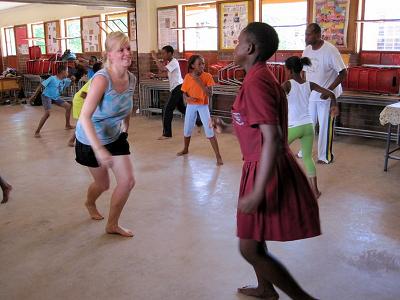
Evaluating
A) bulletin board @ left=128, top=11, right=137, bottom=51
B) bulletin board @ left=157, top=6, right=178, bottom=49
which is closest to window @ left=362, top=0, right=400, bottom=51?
bulletin board @ left=157, top=6, right=178, bottom=49

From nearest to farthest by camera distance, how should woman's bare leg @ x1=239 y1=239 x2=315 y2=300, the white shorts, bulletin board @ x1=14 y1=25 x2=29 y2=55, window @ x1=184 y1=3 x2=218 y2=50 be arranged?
woman's bare leg @ x1=239 y1=239 x2=315 y2=300
the white shorts
window @ x1=184 y1=3 x2=218 y2=50
bulletin board @ x1=14 y1=25 x2=29 y2=55

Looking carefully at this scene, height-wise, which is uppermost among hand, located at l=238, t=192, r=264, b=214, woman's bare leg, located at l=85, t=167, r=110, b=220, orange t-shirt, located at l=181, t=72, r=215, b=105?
orange t-shirt, located at l=181, t=72, r=215, b=105

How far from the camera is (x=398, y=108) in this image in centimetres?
465

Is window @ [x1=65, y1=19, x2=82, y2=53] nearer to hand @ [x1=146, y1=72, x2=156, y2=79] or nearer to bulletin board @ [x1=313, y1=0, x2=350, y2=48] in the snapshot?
hand @ [x1=146, y1=72, x2=156, y2=79]

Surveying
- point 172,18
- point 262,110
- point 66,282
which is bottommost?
point 66,282

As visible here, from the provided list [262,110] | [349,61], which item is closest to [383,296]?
[262,110]

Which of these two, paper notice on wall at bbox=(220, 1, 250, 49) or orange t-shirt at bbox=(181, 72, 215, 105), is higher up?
paper notice on wall at bbox=(220, 1, 250, 49)

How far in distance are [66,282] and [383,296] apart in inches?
72.8

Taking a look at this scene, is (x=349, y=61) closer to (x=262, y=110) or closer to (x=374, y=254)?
(x=374, y=254)

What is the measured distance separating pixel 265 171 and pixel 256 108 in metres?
0.26

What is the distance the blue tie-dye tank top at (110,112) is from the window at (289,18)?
5.31 m

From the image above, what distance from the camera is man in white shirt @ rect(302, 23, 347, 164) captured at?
5.02 meters

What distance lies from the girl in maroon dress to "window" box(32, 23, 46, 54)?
41.6 ft

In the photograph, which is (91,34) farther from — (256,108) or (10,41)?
(256,108)
